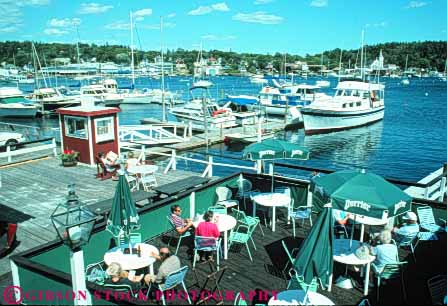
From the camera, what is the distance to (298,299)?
5.34 meters

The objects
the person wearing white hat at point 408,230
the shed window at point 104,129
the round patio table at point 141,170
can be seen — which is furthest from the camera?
the shed window at point 104,129

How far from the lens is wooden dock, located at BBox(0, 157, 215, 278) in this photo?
343 inches

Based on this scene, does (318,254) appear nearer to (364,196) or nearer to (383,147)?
(364,196)

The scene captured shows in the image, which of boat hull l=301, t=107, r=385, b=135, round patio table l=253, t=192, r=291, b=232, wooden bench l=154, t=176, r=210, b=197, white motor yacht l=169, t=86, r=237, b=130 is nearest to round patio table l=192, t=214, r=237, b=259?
round patio table l=253, t=192, r=291, b=232

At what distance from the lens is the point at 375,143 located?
114 feet

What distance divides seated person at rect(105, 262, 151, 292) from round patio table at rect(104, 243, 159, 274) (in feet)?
0.50

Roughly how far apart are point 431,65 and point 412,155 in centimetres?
17003

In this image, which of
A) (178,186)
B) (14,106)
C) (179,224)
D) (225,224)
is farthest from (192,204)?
(14,106)

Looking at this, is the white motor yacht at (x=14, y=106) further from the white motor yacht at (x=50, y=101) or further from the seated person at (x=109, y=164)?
the seated person at (x=109, y=164)

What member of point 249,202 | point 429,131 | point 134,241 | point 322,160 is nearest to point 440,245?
point 249,202

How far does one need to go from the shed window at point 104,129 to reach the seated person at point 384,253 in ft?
36.3

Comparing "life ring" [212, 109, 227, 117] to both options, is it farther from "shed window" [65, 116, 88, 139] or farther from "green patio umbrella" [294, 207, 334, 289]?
"green patio umbrella" [294, 207, 334, 289]

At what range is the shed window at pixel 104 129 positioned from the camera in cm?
1433

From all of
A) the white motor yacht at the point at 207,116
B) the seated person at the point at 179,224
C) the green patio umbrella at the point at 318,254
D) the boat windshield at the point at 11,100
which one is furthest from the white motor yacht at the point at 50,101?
the green patio umbrella at the point at 318,254
